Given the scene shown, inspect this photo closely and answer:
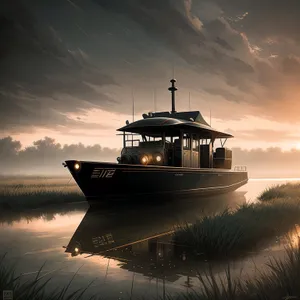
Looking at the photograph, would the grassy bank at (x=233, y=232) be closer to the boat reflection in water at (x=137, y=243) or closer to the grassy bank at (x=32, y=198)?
the boat reflection in water at (x=137, y=243)

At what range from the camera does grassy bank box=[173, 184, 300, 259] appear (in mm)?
6688

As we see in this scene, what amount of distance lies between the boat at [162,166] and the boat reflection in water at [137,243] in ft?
7.69

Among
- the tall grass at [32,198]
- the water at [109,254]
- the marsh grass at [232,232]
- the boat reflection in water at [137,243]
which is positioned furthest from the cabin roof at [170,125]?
the marsh grass at [232,232]

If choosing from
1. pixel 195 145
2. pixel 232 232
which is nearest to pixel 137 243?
pixel 232 232

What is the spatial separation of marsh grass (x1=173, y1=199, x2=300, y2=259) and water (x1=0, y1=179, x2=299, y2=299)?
41 cm

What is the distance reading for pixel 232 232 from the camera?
24.1ft

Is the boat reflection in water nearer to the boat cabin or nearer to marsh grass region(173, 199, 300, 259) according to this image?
marsh grass region(173, 199, 300, 259)

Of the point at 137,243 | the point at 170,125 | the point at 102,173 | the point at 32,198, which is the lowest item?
the point at 137,243

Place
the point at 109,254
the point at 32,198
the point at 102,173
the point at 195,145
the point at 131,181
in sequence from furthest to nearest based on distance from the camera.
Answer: the point at 195,145
the point at 32,198
the point at 131,181
the point at 102,173
the point at 109,254

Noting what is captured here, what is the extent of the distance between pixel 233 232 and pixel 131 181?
8.47m

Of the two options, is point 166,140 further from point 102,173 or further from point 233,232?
point 233,232

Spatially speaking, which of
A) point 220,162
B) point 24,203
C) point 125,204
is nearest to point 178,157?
point 125,204

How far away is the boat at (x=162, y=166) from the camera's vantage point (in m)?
14.6

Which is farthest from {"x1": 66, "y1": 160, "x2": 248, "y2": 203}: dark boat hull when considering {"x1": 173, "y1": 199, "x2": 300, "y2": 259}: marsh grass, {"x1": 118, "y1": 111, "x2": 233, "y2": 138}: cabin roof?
{"x1": 173, "y1": 199, "x2": 300, "y2": 259}: marsh grass
